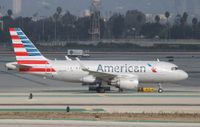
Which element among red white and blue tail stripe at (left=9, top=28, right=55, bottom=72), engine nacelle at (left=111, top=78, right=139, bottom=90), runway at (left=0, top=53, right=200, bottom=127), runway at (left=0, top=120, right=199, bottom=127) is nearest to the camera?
runway at (left=0, top=120, right=199, bottom=127)

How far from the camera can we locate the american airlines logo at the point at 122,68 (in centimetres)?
6412

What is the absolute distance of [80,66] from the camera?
63844 millimetres

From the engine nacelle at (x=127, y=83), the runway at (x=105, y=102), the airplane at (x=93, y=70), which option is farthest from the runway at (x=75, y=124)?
the airplane at (x=93, y=70)

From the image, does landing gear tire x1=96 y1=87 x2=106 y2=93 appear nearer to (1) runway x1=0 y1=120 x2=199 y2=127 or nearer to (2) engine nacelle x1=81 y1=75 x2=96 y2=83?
(2) engine nacelle x1=81 y1=75 x2=96 y2=83

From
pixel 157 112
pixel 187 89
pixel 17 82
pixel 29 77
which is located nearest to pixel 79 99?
pixel 157 112

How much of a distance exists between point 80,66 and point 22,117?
22.9m

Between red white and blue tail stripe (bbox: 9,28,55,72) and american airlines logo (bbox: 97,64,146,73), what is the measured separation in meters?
4.66

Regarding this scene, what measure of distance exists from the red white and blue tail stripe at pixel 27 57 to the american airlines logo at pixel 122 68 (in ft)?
15.3

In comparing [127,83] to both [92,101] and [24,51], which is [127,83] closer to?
[92,101]

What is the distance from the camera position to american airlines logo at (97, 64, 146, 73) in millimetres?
64125

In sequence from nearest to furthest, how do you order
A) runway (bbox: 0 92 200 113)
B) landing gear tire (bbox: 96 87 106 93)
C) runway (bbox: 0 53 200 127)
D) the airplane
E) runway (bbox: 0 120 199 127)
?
runway (bbox: 0 120 199 127) < runway (bbox: 0 53 200 127) < runway (bbox: 0 92 200 113) < landing gear tire (bbox: 96 87 106 93) < the airplane

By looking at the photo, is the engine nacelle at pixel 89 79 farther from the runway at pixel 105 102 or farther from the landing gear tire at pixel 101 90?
the runway at pixel 105 102

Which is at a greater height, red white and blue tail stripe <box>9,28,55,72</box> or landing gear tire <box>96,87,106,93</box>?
red white and blue tail stripe <box>9,28,55,72</box>

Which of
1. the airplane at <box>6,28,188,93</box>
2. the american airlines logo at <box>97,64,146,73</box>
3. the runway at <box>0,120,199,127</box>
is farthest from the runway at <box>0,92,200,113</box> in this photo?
the runway at <box>0,120,199,127</box>
